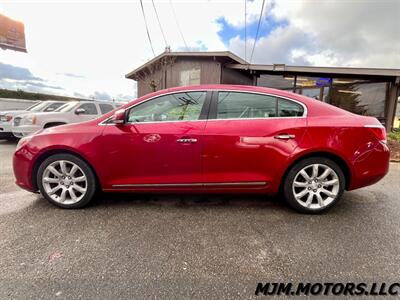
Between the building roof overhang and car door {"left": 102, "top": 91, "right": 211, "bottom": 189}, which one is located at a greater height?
the building roof overhang

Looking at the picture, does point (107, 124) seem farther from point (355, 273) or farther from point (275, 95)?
point (355, 273)

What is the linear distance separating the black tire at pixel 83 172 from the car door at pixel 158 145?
202 millimetres

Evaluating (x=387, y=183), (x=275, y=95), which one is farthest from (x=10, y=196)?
(x=387, y=183)

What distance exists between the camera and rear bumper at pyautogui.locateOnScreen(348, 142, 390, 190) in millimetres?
2852

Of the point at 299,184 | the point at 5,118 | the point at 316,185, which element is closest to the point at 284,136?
the point at 299,184

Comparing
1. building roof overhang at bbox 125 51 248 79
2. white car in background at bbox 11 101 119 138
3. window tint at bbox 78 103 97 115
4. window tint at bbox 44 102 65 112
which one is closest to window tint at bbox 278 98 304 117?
white car in background at bbox 11 101 119 138

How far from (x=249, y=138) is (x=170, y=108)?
103cm

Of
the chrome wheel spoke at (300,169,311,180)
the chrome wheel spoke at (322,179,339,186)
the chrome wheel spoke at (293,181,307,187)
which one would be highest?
the chrome wheel spoke at (300,169,311,180)

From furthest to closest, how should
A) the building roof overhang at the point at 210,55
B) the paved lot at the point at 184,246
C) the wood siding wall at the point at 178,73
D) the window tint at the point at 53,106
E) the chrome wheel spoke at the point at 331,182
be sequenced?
the wood siding wall at the point at 178,73 → the building roof overhang at the point at 210,55 → the window tint at the point at 53,106 → the chrome wheel spoke at the point at 331,182 → the paved lot at the point at 184,246

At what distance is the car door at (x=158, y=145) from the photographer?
2.82m

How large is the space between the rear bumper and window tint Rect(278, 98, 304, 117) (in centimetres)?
83

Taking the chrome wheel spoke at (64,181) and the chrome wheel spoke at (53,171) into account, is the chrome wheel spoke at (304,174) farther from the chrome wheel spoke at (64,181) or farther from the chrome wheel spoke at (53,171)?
the chrome wheel spoke at (53,171)

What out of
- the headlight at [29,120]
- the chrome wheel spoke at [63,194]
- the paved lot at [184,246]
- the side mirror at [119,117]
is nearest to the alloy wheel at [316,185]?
the paved lot at [184,246]

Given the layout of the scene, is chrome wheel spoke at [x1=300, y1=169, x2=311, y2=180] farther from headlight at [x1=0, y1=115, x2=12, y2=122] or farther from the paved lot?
headlight at [x1=0, y1=115, x2=12, y2=122]
